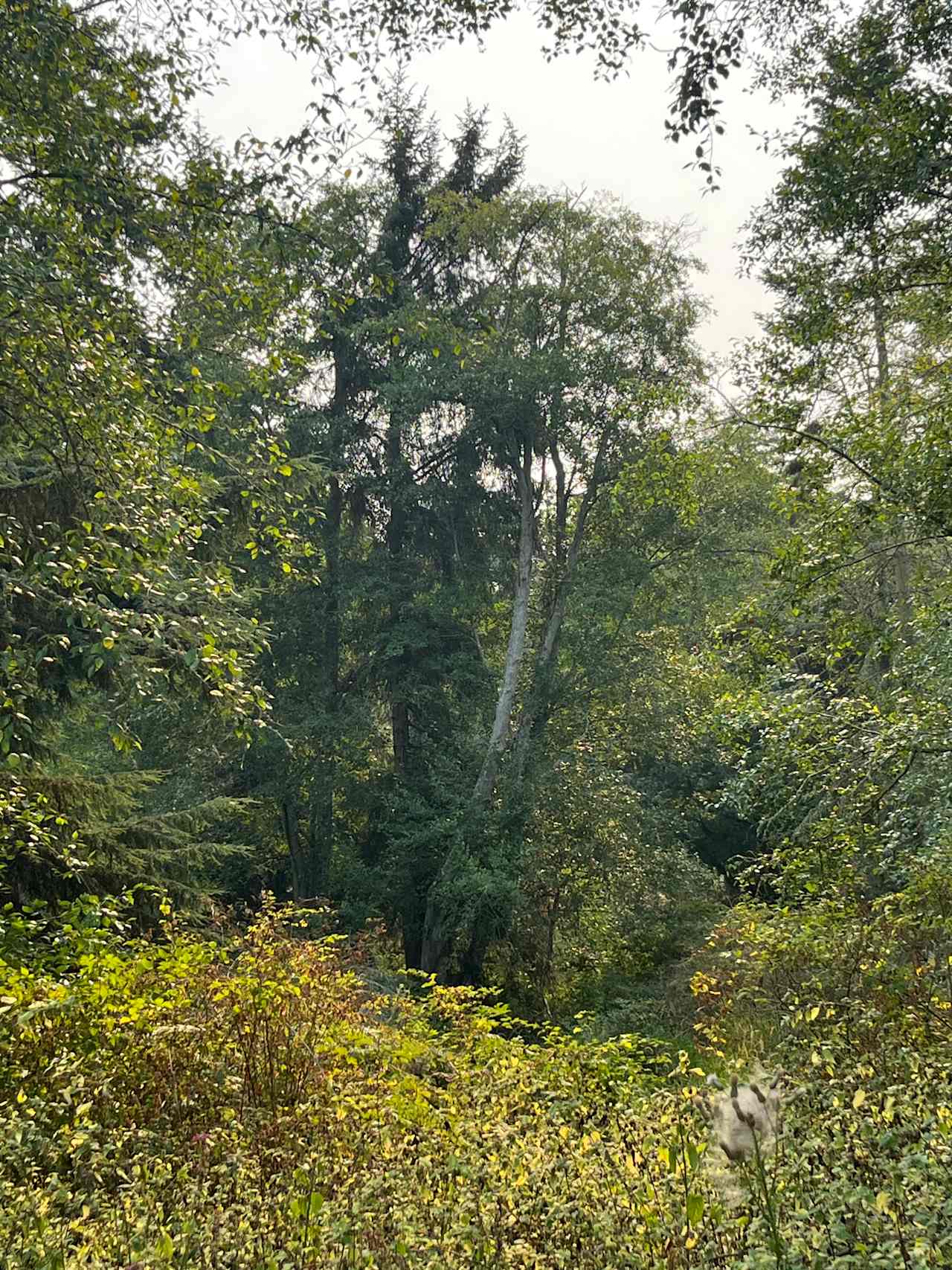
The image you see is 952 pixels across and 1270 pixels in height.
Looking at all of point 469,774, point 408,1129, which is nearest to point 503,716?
point 469,774

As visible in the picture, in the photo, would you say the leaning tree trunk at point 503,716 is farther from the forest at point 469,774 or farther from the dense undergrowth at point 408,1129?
the dense undergrowth at point 408,1129

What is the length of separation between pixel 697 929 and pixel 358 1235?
11.4 m

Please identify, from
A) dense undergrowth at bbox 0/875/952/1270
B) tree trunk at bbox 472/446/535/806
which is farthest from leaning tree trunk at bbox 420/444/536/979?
dense undergrowth at bbox 0/875/952/1270

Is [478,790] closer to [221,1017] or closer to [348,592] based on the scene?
[348,592]

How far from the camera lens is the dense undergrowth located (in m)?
2.43

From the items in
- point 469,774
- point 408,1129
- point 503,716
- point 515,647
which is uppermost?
point 515,647

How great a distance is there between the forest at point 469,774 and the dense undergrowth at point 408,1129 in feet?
0.08

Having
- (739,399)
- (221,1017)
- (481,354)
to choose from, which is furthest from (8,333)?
(481,354)

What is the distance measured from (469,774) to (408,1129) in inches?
444

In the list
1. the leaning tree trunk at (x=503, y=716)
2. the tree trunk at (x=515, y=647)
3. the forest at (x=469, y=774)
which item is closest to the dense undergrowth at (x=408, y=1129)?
the forest at (x=469, y=774)

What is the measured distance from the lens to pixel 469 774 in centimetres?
1489

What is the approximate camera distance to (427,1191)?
2.86 m

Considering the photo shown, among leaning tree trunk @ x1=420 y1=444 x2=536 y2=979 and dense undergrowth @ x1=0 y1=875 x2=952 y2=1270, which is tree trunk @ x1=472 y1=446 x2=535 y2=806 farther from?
dense undergrowth @ x1=0 y1=875 x2=952 y2=1270

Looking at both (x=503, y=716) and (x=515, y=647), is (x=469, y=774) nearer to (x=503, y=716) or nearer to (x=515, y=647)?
(x=503, y=716)
